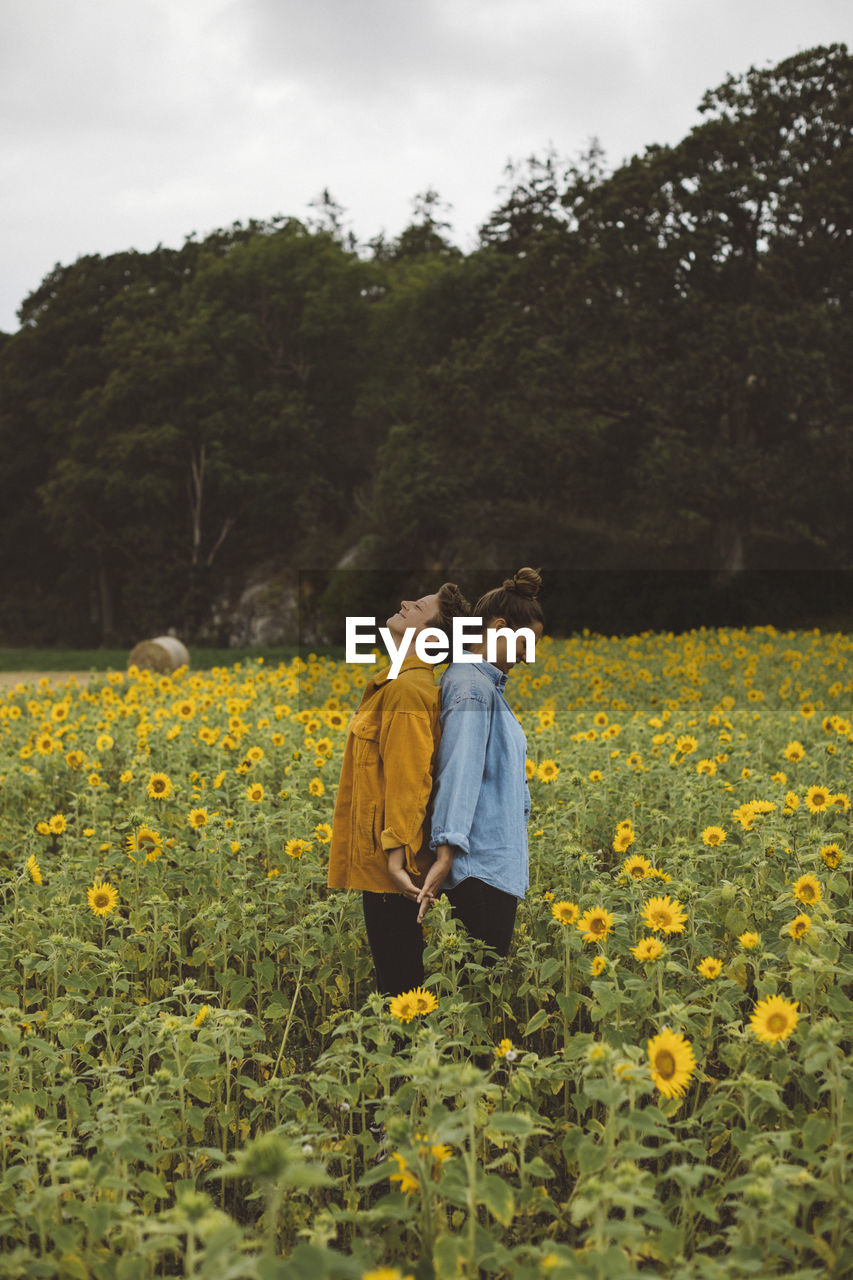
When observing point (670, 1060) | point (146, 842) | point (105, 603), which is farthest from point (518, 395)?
point (670, 1060)

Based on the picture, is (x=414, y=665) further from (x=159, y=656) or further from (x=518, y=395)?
(x=518, y=395)

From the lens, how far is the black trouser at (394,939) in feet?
10.6

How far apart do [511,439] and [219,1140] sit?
20746 mm

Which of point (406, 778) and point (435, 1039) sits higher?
point (406, 778)

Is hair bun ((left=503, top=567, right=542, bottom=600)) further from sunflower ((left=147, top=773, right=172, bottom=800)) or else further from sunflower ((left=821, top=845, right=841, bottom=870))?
sunflower ((left=147, top=773, right=172, bottom=800))

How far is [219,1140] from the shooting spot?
10.2 ft

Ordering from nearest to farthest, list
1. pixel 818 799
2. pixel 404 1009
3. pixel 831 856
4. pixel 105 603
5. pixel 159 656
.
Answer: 1. pixel 404 1009
2. pixel 831 856
3. pixel 818 799
4. pixel 159 656
5. pixel 105 603

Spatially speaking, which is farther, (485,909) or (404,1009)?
(485,909)

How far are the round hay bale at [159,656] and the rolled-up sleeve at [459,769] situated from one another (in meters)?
14.6

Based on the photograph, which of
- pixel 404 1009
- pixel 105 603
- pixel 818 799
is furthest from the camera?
pixel 105 603

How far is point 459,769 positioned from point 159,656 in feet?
49.3

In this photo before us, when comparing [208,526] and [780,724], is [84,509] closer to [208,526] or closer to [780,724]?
[208,526]

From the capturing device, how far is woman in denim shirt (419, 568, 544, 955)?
9.85 feet

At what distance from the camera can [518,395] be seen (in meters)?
22.7
